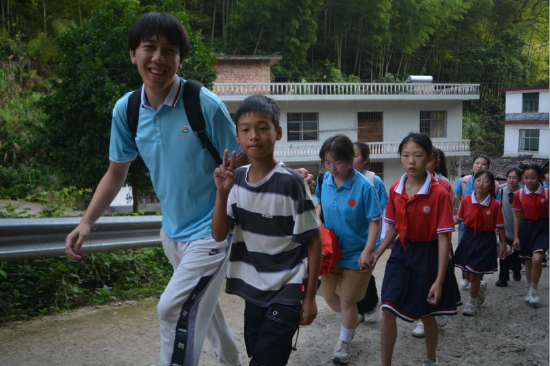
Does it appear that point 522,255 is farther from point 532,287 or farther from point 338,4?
point 338,4

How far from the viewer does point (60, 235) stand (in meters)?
4.42

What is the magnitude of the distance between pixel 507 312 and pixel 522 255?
1.23 meters

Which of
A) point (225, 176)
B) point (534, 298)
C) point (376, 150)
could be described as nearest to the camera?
point (225, 176)

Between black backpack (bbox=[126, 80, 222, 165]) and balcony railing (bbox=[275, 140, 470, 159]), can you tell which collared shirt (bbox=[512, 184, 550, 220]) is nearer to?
balcony railing (bbox=[275, 140, 470, 159])

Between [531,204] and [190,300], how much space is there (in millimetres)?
5315

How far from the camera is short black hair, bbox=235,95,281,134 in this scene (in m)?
2.64

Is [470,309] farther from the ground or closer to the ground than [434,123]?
closer to the ground

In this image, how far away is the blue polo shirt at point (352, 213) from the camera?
13.7 ft

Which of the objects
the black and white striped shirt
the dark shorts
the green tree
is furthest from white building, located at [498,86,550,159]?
the green tree

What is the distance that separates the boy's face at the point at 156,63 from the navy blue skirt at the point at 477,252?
13.7 ft

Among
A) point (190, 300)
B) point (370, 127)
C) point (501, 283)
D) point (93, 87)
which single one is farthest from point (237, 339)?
point (93, 87)

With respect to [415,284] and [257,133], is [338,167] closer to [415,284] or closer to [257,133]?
[415,284]

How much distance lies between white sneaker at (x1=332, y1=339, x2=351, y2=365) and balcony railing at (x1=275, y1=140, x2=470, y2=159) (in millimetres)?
2117

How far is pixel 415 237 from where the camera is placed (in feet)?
12.6
